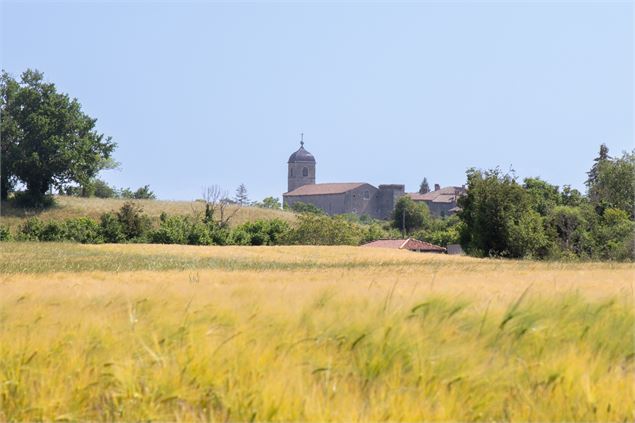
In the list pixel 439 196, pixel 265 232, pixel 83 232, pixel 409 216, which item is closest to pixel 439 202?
pixel 439 196

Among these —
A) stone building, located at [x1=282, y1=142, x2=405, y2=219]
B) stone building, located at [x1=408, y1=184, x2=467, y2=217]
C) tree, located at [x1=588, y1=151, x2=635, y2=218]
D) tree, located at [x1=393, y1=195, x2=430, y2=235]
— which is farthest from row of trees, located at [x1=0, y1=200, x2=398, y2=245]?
stone building, located at [x1=408, y1=184, x2=467, y2=217]

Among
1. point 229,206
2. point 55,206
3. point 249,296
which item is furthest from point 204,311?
point 229,206

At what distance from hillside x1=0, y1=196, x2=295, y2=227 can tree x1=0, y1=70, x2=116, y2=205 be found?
226cm

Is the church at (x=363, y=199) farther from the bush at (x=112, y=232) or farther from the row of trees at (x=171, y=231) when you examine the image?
the bush at (x=112, y=232)

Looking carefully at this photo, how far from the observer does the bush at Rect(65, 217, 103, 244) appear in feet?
216

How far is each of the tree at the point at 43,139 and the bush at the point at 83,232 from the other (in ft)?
34.9

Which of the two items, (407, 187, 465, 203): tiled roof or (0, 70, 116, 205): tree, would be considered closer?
(0, 70, 116, 205): tree

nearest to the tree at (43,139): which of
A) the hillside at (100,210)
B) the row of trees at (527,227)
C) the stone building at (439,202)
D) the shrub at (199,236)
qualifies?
the hillside at (100,210)

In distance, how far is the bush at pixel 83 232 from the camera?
2589 inches

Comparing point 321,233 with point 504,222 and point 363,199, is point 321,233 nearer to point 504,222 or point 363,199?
point 504,222

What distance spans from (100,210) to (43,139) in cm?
869

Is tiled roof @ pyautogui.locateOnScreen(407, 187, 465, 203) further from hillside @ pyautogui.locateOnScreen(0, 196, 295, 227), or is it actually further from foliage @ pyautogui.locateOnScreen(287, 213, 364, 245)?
foliage @ pyautogui.locateOnScreen(287, 213, 364, 245)

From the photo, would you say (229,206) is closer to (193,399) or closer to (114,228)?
(114,228)

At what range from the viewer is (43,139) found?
77.2 meters
